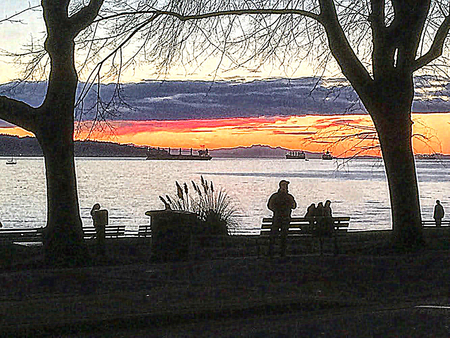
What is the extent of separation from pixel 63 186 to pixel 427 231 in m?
13.7

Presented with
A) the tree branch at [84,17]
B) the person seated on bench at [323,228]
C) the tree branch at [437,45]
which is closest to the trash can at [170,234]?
the person seated on bench at [323,228]

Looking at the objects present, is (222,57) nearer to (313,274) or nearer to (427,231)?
(313,274)

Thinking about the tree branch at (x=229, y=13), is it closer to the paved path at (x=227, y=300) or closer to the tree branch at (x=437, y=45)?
the tree branch at (x=437, y=45)

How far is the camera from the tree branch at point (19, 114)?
1545 cm

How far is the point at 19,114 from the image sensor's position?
15.5 metres

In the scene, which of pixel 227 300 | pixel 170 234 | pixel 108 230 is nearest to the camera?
pixel 227 300

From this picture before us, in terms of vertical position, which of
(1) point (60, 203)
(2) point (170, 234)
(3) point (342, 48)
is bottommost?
(2) point (170, 234)

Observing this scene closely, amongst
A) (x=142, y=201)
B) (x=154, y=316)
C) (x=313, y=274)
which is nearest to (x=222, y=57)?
(x=313, y=274)

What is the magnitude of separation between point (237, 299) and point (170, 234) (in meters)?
6.09

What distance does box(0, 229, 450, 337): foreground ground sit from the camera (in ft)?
28.8

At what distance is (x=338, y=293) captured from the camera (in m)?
11.5

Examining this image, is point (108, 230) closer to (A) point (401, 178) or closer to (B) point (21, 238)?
(B) point (21, 238)

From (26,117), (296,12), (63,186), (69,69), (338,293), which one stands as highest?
(296,12)

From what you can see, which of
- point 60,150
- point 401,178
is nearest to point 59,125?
point 60,150
